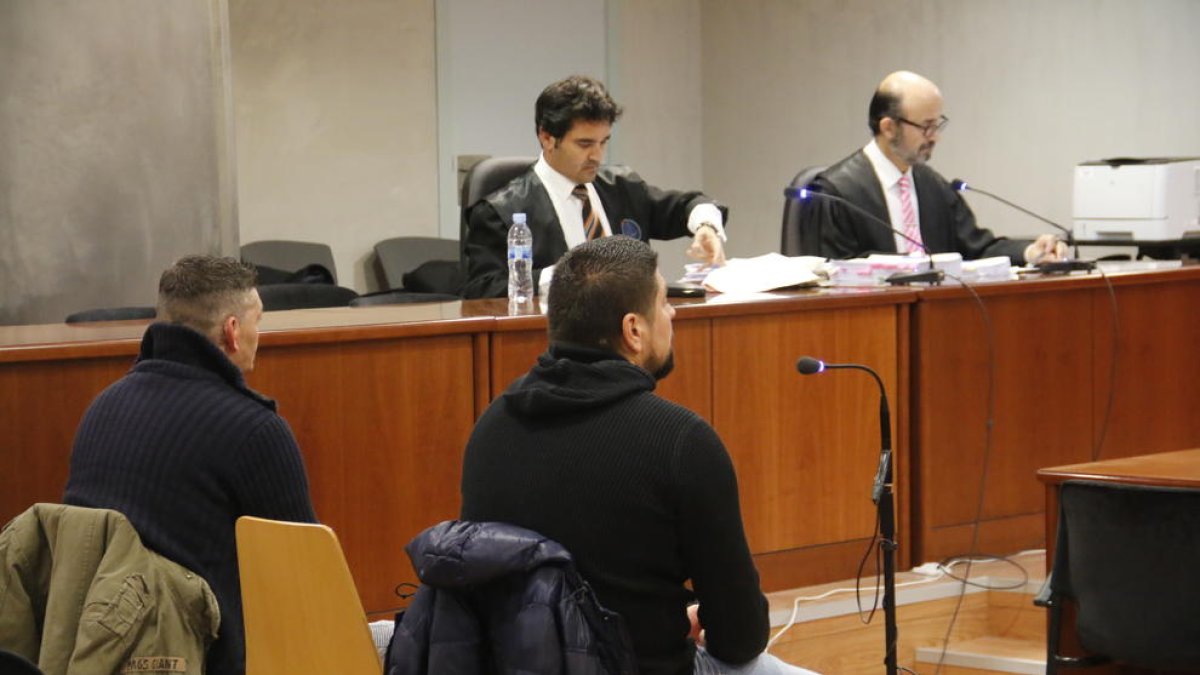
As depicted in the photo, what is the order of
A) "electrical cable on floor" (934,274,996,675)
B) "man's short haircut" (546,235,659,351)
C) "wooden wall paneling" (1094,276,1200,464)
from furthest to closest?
"wooden wall paneling" (1094,276,1200,464) < "electrical cable on floor" (934,274,996,675) < "man's short haircut" (546,235,659,351)

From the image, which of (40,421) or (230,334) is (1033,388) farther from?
(40,421)

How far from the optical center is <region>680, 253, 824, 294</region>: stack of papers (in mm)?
4930

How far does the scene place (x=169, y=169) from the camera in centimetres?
527

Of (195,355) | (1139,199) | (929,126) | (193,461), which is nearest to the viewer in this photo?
(193,461)

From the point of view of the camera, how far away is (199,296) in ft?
11.2

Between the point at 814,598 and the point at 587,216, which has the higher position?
the point at 587,216

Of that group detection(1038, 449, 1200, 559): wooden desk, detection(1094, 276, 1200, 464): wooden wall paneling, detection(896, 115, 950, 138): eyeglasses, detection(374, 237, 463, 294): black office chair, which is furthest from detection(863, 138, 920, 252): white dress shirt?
detection(374, 237, 463, 294): black office chair

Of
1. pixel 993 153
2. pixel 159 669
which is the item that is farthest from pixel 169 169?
pixel 993 153

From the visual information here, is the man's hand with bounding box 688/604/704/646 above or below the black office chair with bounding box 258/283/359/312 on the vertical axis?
below

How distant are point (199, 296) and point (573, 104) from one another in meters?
1.90

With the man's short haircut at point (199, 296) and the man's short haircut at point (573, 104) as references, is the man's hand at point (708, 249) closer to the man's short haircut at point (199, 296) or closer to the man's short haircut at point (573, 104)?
the man's short haircut at point (573, 104)

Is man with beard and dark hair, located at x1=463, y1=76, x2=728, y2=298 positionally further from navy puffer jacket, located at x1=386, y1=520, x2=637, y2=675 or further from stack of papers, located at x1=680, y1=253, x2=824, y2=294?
navy puffer jacket, located at x1=386, y1=520, x2=637, y2=675

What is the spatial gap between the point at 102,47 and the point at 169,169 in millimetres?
414

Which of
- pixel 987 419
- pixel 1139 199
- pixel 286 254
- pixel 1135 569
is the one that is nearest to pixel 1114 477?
pixel 1135 569
